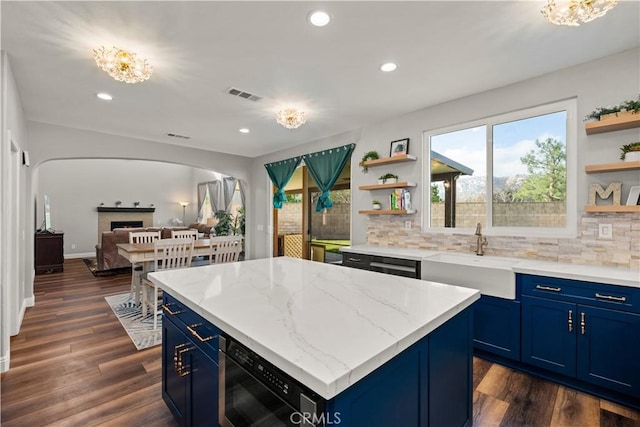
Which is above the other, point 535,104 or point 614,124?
point 535,104

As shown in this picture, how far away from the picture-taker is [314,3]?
179 cm

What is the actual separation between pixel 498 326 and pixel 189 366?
2.40m

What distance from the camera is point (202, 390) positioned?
4.57ft

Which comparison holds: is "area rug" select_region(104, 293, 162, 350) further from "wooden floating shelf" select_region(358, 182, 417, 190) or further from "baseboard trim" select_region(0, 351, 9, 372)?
"wooden floating shelf" select_region(358, 182, 417, 190)

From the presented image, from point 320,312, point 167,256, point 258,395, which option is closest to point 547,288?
point 320,312

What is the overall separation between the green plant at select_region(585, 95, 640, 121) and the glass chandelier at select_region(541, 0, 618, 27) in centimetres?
95

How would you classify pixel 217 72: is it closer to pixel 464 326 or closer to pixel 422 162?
pixel 422 162

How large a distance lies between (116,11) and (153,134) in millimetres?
3166

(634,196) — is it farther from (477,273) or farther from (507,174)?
(477,273)

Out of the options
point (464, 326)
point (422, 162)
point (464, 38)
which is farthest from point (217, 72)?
point (464, 326)

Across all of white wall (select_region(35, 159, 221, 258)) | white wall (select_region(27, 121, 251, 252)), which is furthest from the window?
white wall (select_region(35, 159, 221, 258))

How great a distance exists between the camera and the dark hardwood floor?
188cm

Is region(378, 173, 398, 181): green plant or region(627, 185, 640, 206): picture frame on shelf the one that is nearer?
region(627, 185, 640, 206): picture frame on shelf

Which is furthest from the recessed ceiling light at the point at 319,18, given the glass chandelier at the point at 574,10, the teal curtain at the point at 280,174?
the teal curtain at the point at 280,174
